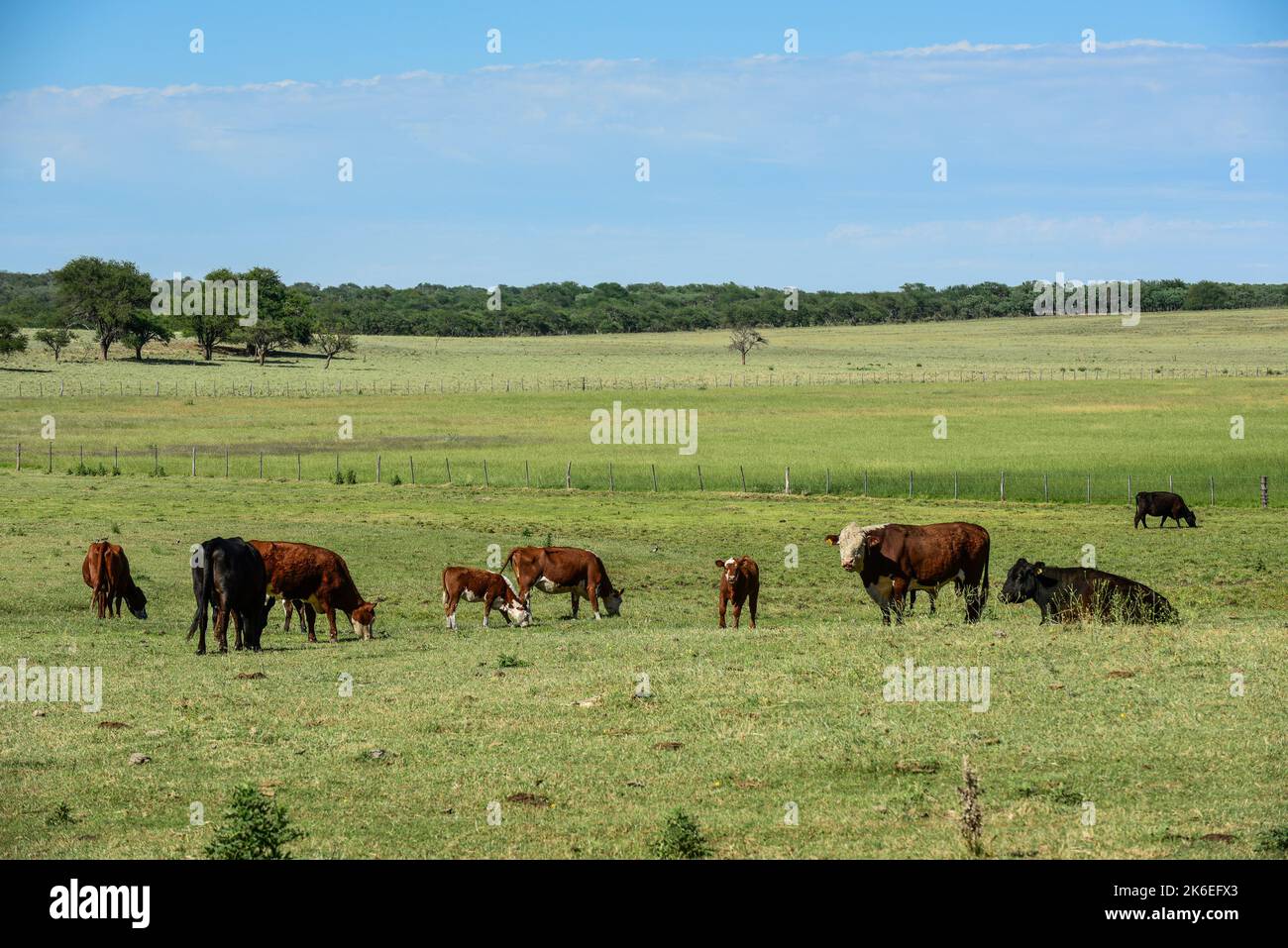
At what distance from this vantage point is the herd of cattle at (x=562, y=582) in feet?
65.5

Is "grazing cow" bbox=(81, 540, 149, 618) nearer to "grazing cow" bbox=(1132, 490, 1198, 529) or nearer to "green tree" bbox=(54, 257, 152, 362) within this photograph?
"grazing cow" bbox=(1132, 490, 1198, 529)

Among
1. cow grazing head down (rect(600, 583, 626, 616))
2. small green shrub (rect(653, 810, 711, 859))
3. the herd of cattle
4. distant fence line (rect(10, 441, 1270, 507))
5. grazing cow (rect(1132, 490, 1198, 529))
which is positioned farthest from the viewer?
distant fence line (rect(10, 441, 1270, 507))

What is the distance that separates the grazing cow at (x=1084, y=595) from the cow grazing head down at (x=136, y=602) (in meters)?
14.7

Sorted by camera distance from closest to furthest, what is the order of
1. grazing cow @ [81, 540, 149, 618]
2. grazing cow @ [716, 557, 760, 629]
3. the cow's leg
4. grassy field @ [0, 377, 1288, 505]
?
the cow's leg, grazing cow @ [716, 557, 760, 629], grazing cow @ [81, 540, 149, 618], grassy field @ [0, 377, 1288, 505]

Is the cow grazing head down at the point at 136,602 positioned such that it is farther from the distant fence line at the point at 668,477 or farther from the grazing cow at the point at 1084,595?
the distant fence line at the point at 668,477

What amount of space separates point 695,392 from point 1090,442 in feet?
133

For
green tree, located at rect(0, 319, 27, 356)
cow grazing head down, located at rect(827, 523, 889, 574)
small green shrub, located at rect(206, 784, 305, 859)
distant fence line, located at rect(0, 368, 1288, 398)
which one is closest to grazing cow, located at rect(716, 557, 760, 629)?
cow grazing head down, located at rect(827, 523, 889, 574)

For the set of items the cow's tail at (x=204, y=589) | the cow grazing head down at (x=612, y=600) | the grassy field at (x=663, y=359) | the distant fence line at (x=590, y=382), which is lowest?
the cow grazing head down at (x=612, y=600)

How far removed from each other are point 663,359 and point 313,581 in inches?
5345

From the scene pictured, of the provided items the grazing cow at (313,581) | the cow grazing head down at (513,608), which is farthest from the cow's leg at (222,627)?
the cow grazing head down at (513,608)

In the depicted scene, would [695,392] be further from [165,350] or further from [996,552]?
[996,552]

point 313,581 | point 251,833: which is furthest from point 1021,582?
point 251,833

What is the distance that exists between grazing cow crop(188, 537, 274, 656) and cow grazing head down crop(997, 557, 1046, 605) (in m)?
11.5

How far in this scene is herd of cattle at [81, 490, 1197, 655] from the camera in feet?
65.5
